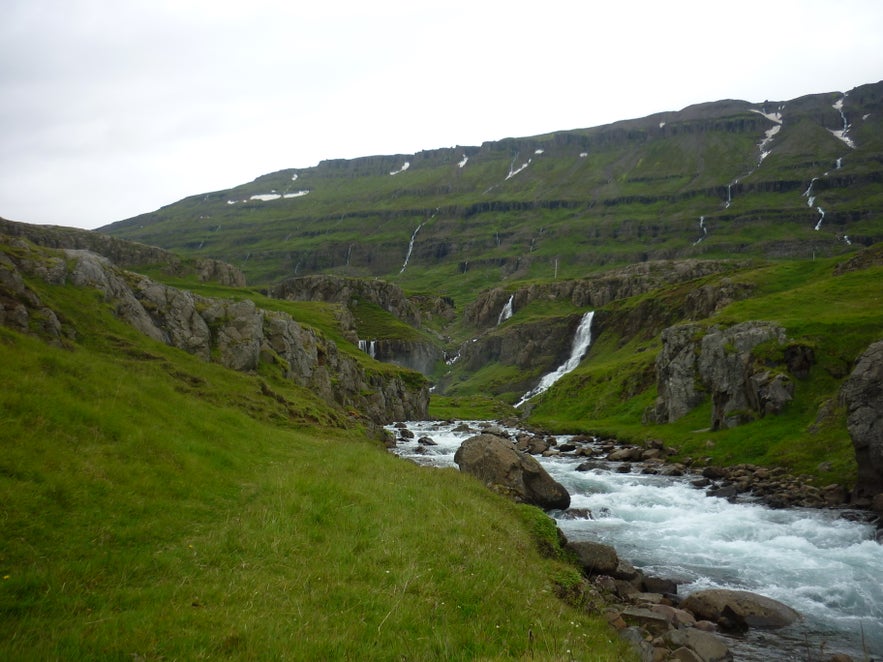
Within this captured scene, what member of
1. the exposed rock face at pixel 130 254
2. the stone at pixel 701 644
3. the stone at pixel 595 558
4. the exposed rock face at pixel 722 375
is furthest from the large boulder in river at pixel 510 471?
the exposed rock face at pixel 130 254

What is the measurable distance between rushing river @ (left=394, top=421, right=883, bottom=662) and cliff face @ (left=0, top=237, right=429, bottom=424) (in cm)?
3107

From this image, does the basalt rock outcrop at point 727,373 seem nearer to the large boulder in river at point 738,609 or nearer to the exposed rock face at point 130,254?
the large boulder in river at point 738,609

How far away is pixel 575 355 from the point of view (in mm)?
144750

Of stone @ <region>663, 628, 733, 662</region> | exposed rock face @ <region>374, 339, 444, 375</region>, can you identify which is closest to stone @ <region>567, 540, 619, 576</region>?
stone @ <region>663, 628, 733, 662</region>

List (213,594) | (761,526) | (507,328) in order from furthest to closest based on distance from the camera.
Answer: (507,328) → (761,526) → (213,594)

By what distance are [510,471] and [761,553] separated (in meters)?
12.8

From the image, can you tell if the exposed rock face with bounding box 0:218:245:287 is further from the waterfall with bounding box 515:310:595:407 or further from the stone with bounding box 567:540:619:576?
the stone with bounding box 567:540:619:576

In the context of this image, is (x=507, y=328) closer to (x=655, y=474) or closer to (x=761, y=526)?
(x=655, y=474)

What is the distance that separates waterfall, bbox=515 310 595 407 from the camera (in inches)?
5458

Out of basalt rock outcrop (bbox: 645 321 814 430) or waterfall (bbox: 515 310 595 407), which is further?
waterfall (bbox: 515 310 595 407)

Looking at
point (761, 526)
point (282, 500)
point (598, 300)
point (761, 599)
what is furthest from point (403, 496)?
point (598, 300)

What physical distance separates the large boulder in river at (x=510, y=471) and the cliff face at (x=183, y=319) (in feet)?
79.2

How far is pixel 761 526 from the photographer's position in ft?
99.1

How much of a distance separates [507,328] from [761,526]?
503 feet
